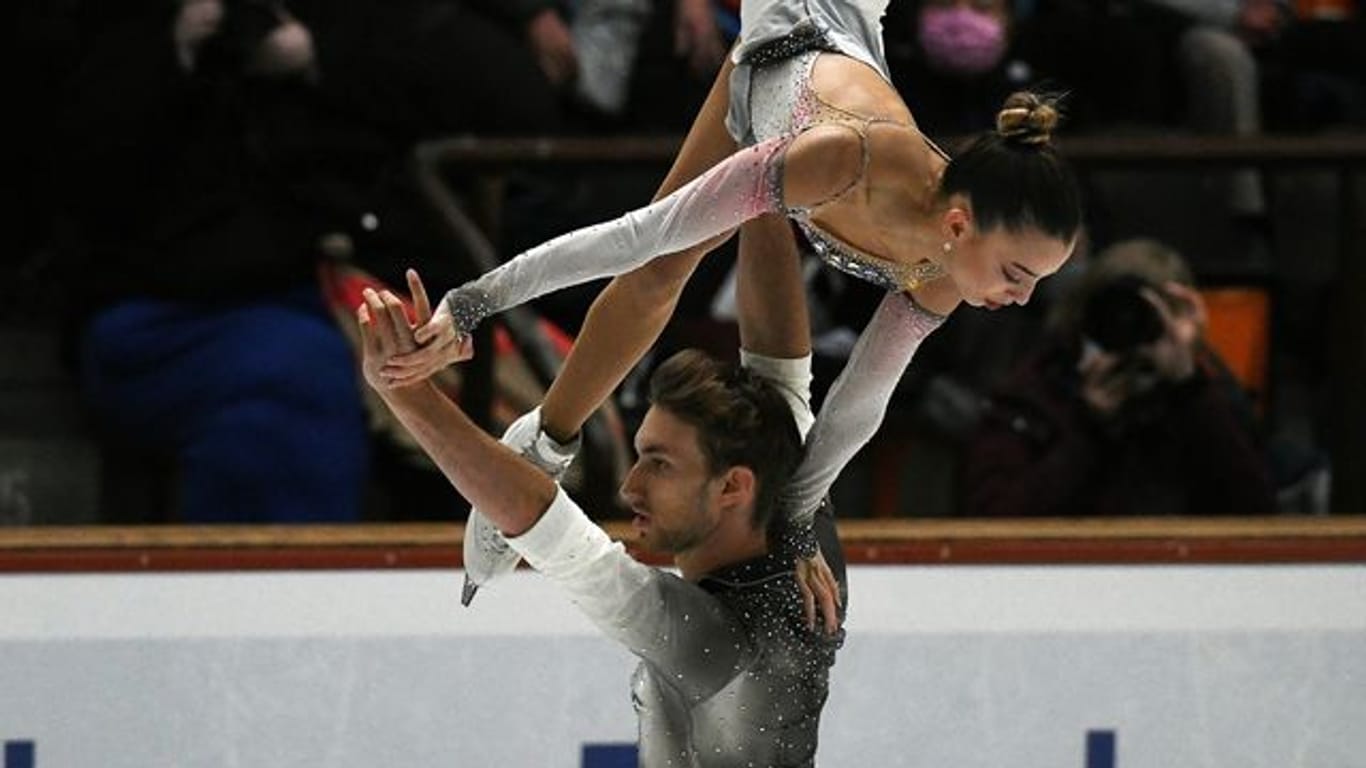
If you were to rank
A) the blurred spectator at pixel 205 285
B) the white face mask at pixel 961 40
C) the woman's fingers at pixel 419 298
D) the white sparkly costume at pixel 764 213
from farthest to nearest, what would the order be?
1. the white face mask at pixel 961 40
2. the blurred spectator at pixel 205 285
3. the white sparkly costume at pixel 764 213
4. the woman's fingers at pixel 419 298

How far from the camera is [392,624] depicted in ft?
15.2

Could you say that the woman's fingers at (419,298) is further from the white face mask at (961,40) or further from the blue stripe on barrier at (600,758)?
the white face mask at (961,40)

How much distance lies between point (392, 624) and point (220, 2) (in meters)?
1.31

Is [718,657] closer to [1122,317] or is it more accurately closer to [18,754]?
[18,754]

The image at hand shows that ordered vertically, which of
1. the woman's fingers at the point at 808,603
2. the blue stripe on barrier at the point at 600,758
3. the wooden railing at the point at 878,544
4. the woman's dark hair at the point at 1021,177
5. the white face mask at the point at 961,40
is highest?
the white face mask at the point at 961,40

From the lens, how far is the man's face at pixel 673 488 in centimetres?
364

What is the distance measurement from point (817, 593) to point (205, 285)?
1.95 meters

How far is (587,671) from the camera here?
4613mm

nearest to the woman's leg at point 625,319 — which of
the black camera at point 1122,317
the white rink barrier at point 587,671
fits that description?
the white rink barrier at point 587,671

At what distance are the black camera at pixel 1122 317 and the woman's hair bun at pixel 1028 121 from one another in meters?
1.71

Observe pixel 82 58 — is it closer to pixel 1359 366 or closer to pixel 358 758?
pixel 358 758

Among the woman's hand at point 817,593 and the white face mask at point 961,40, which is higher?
the white face mask at point 961,40

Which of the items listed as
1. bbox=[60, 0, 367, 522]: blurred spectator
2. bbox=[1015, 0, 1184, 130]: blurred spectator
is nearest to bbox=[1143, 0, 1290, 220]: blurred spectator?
bbox=[1015, 0, 1184, 130]: blurred spectator

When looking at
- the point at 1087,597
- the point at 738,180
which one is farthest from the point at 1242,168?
the point at 738,180
